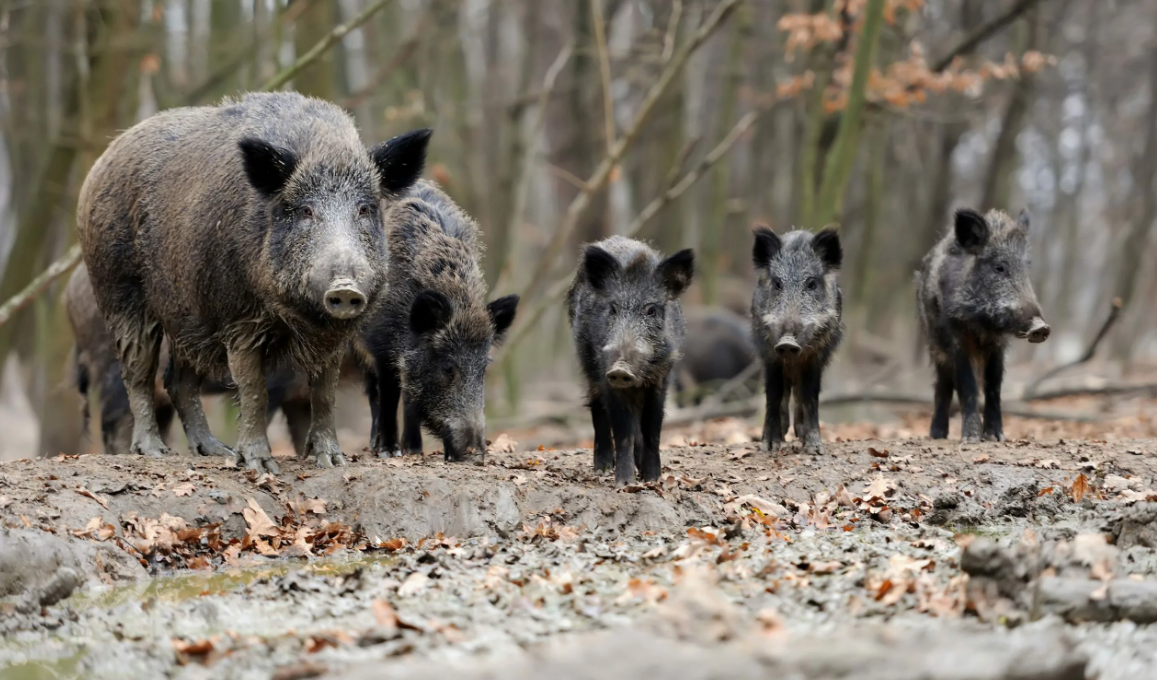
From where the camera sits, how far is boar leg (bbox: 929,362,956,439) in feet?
35.1

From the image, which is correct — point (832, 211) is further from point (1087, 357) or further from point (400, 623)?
point (400, 623)

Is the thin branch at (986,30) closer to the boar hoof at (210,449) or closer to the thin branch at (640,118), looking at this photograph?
the thin branch at (640,118)

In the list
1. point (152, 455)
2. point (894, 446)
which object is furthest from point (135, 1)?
point (894, 446)

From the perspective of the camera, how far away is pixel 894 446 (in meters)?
9.59

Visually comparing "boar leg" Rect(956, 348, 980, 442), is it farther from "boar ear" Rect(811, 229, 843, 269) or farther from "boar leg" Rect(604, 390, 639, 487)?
"boar leg" Rect(604, 390, 639, 487)

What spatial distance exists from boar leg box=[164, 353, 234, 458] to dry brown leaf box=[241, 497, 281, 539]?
194 centimetres

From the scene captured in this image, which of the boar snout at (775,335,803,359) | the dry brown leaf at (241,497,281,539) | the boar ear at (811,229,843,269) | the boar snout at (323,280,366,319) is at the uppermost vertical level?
the boar ear at (811,229,843,269)

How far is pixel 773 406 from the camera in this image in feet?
31.8

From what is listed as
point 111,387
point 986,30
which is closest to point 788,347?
point 111,387

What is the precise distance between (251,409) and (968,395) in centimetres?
568

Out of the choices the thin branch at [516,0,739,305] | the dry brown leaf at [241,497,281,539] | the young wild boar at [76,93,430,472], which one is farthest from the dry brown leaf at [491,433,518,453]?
the thin branch at [516,0,739,305]

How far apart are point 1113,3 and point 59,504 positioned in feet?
95.9

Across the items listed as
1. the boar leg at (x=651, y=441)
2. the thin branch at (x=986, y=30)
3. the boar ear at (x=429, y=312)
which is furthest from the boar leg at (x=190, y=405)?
the thin branch at (x=986, y=30)

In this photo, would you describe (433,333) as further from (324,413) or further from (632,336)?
(632,336)
